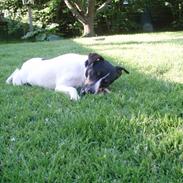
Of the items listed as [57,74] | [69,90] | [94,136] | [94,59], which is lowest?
[94,136]

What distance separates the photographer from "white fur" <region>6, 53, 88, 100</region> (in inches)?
183

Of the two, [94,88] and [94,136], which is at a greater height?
[94,88]

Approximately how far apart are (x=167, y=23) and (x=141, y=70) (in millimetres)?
16059

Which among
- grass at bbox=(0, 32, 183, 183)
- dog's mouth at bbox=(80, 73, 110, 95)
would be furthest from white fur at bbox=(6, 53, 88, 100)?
grass at bbox=(0, 32, 183, 183)

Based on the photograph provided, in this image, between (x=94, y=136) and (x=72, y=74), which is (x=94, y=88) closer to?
(x=72, y=74)

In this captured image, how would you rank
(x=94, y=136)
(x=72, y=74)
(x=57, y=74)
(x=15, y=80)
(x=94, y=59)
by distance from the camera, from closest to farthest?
(x=94, y=136)
(x=94, y=59)
(x=72, y=74)
(x=57, y=74)
(x=15, y=80)

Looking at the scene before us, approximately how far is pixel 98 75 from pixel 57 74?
692 mm

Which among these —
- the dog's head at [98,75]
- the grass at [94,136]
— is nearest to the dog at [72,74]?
the dog's head at [98,75]

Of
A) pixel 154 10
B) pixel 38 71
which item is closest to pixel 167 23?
pixel 154 10

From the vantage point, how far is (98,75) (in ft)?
14.3

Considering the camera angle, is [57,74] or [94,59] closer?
[94,59]

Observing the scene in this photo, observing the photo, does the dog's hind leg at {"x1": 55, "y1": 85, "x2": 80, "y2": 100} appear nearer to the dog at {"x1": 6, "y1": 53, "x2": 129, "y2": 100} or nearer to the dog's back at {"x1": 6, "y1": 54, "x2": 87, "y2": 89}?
the dog at {"x1": 6, "y1": 53, "x2": 129, "y2": 100}

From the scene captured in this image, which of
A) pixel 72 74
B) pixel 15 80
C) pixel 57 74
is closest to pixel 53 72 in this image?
pixel 57 74

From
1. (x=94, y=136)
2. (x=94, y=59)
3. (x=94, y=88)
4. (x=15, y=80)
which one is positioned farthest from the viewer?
(x=15, y=80)
